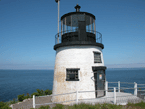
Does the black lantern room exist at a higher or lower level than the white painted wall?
higher

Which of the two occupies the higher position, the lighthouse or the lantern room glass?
the lantern room glass

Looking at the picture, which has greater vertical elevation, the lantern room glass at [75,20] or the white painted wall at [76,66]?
the lantern room glass at [75,20]

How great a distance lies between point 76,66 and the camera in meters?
10.9

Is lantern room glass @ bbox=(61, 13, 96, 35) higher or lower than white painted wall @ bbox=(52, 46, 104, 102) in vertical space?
higher

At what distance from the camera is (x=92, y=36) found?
12.3m

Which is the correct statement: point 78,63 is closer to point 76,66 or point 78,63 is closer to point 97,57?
point 76,66

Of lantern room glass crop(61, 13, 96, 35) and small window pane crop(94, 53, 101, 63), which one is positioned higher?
lantern room glass crop(61, 13, 96, 35)

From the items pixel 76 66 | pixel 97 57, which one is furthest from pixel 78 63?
pixel 97 57

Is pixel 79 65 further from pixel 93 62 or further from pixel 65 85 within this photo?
pixel 65 85

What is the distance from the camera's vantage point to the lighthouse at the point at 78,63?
10805 millimetres

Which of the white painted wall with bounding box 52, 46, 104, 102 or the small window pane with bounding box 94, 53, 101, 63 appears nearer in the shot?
the white painted wall with bounding box 52, 46, 104, 102

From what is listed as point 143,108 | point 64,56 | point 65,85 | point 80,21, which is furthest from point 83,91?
point 80,21

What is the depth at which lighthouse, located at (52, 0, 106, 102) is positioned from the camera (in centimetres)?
1080

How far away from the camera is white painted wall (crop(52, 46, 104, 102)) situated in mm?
10727
